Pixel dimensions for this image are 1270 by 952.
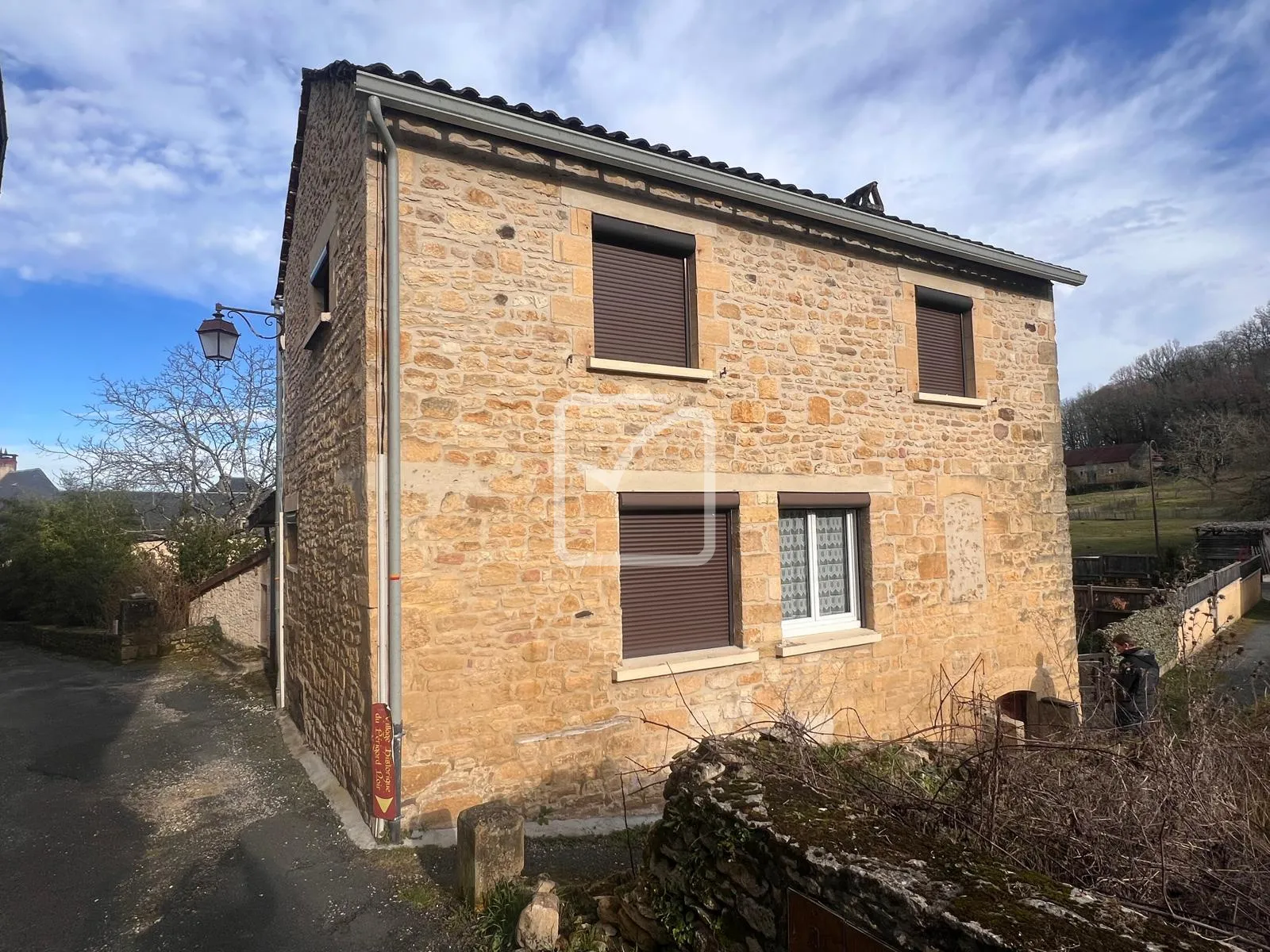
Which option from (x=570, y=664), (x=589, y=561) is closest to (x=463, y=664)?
(x=570, y=664)

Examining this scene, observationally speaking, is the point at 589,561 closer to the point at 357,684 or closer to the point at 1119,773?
the point at 357,684

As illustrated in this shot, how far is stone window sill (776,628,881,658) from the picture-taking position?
6.59 m

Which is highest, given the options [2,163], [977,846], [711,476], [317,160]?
[317,160]

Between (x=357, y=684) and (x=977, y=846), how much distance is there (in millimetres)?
4433

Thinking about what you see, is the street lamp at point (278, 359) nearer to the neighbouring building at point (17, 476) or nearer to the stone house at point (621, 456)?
the stone house at point (621, 456)

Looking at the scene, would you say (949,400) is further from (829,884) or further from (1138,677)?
(829,884)

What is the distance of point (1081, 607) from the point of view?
1580 centimetres

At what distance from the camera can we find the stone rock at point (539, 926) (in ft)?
11.0

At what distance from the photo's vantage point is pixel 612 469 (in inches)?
231

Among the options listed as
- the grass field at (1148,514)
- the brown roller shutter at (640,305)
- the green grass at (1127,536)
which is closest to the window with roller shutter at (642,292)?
the brown roller shutter at (640,305)

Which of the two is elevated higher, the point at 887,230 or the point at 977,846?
the point at 887,230

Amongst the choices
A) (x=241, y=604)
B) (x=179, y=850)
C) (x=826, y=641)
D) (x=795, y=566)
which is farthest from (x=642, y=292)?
(x=241, y=604)

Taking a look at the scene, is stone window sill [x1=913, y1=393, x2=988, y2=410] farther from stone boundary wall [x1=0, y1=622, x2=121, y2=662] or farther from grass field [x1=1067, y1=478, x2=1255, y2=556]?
grass field [x1=1067, y1=478, x2=1255, y2=556]

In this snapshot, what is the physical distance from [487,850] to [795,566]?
416cm
